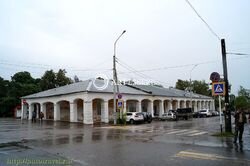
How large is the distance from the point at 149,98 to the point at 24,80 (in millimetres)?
37667

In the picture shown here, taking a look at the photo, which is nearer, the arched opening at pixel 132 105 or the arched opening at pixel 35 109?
the arched opening at pixel 132 105

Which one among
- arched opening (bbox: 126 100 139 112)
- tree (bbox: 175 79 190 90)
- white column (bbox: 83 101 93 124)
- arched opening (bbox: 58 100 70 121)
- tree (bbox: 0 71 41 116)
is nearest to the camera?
white column (bbox: 83 101 93 124)

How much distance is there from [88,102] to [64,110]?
959 centimetres

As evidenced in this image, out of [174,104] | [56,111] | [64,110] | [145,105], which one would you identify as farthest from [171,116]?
[56,111]

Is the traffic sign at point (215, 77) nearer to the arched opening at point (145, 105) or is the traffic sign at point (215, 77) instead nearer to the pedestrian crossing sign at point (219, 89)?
the pedestrian crossing sign at point (219, 89)

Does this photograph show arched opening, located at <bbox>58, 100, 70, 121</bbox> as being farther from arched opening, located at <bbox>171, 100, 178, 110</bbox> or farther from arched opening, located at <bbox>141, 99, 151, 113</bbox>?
arched opening, located at <bbox>171, 100, 178, 110</bbox>

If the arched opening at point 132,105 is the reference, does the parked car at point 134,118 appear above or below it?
below

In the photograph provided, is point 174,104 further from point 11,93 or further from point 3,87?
point 3,87

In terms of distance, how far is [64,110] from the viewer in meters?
40.8

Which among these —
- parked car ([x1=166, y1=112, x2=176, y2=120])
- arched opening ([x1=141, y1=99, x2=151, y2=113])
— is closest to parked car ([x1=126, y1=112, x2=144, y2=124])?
parked car ([x1=166, y1=112, x2=176, y2=120])

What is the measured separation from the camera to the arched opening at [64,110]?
40272 millimetres

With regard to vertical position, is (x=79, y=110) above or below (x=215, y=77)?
below

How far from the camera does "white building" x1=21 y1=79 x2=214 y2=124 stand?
33875 millimetres

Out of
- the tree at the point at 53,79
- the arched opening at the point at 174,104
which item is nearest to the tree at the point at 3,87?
the tree at the point at 53,79
